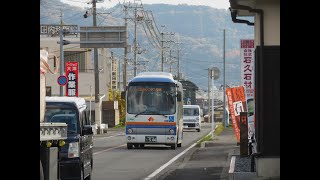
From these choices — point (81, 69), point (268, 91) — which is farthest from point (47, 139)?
point (81, 69)

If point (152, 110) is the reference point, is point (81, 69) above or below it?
above

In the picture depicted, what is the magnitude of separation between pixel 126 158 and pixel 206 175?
7.87 m

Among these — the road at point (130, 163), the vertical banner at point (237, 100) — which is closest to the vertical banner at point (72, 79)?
the road at point (130, 163)

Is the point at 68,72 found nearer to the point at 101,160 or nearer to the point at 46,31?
the point at 101,160

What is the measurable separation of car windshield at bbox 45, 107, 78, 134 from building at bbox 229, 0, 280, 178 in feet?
12.9

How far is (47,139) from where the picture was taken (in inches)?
495

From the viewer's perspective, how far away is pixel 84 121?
1730 cm

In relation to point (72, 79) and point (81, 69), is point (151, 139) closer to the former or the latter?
point (72, 79)

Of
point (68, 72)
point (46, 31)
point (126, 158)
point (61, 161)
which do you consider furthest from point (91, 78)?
point (61, 161)

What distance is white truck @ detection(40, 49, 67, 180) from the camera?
12.2 meters

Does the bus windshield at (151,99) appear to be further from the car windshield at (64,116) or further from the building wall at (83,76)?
the building wall at (83,76)

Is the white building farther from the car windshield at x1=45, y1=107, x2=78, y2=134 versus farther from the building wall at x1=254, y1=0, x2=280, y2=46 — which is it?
the car windshield at x1=45, y1=107, x2=78, y2=134

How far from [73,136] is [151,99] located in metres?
18.7

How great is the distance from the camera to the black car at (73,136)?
15.4 meters
